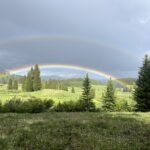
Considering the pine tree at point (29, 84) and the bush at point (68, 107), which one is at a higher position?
the pine tree at point (29, 84)

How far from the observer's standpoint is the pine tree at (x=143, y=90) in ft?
143

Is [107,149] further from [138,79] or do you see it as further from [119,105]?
[119,105]

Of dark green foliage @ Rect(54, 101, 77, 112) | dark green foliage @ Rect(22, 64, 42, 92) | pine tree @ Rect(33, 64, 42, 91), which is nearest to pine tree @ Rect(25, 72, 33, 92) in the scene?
dark green foliage @ Rect(22, 64, 42, 92)

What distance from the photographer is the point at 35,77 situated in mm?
128250

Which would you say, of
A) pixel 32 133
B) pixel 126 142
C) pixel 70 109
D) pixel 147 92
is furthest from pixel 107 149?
pixel 147 92

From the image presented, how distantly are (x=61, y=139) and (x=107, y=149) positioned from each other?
207cm

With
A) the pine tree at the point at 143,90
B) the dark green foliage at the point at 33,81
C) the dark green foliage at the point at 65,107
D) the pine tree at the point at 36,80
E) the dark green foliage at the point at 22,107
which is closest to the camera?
the dark green foliage at the point at 22,107

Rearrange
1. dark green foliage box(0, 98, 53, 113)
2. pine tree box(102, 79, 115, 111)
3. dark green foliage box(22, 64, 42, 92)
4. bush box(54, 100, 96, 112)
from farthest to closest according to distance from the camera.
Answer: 1. dark green foliage box(22, 64, 42, 92)
2. pine tree box(102, 79, 115, 111)
3. bush box(54, 100, 96, 112)
4. dark green foliage box(0, 98, 53, 113)

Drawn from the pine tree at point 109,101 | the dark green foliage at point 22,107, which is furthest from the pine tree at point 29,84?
the dark green foliage at point 22,107

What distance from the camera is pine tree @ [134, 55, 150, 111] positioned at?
43.7 metres

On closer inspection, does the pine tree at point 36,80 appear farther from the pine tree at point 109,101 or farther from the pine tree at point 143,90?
the pine tree at point 143,90

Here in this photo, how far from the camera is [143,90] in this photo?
44.1 m

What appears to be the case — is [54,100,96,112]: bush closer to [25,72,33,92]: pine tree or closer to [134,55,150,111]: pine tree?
[134,55,150,111]: pine tree

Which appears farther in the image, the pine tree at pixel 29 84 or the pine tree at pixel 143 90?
the pine tree at pixel 29 84
